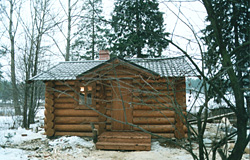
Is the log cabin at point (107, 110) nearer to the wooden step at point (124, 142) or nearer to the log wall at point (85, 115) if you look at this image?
the log wall at point (85, 115)

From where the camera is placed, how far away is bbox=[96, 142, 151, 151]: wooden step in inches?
293

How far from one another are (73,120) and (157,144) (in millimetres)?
4097

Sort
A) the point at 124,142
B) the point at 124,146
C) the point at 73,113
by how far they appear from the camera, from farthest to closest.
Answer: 1. the point at 73,113
2. the point at 124,142
3. the point at 124,146

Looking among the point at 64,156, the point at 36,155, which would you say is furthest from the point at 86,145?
the point at 36,155

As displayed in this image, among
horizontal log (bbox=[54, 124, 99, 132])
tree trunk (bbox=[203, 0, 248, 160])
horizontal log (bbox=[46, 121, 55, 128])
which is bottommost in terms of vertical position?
horizontal log (bbox=[54, 124, 99, 132])

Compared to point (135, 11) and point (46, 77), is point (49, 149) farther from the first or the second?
point (135, 11)

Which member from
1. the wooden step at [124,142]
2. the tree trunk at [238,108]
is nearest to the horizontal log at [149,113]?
the wooden step at [124,142]

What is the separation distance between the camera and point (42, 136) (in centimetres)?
988

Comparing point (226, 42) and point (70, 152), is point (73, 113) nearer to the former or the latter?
point (70, 152)

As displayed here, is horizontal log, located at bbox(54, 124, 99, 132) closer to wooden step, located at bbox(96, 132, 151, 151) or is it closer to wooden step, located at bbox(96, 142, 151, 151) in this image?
wooden step, located at bbox(96, 132, 151, 151)

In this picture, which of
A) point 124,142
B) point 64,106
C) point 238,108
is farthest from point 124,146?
point 238,108

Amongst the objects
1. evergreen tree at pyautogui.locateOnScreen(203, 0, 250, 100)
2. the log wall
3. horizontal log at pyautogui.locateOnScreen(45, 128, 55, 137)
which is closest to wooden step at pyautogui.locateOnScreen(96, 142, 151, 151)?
the log wall

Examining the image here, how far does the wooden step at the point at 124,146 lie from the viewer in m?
7.45

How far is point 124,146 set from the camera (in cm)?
754
